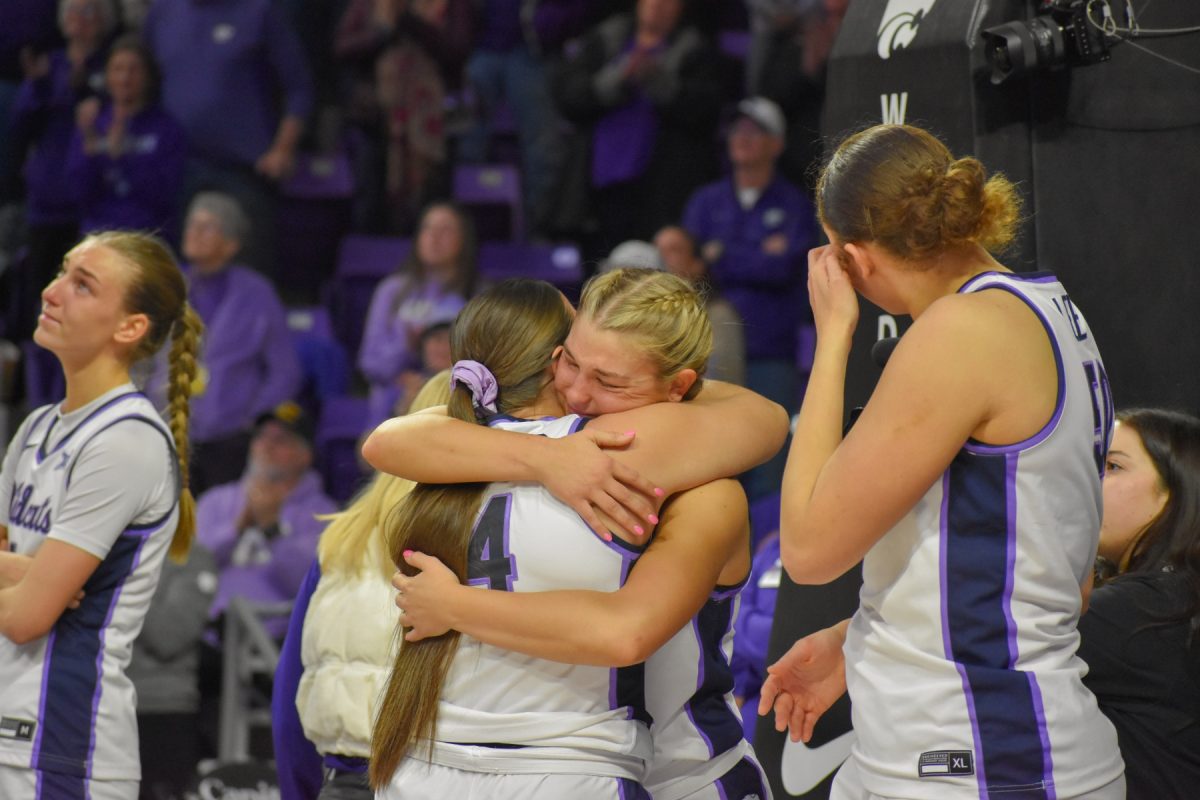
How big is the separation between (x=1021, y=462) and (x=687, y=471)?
1.64 ft

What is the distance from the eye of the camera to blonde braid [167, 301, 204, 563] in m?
3.51

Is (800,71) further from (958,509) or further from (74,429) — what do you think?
(958,509)

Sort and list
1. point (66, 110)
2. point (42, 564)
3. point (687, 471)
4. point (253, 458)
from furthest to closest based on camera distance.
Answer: point (66, 110)
point (253, 458)
point (42, 564)
point (687, 471)

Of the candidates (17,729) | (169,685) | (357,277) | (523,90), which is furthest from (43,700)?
(523,90)

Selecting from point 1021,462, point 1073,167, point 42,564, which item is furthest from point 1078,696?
point 42,564

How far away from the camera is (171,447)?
334cm

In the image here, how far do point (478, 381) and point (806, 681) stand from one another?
79 cm

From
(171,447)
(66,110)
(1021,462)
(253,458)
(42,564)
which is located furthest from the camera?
(66,110)

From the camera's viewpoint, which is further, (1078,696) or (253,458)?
(253,458)

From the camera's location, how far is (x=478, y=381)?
235cm

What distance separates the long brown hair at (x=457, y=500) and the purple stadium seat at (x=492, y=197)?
6.54 meters

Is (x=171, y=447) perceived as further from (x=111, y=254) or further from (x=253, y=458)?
(x=253, y=458)

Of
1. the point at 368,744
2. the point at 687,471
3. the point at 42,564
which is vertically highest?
the point at 687,471

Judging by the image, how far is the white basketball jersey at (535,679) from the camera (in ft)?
7.18
